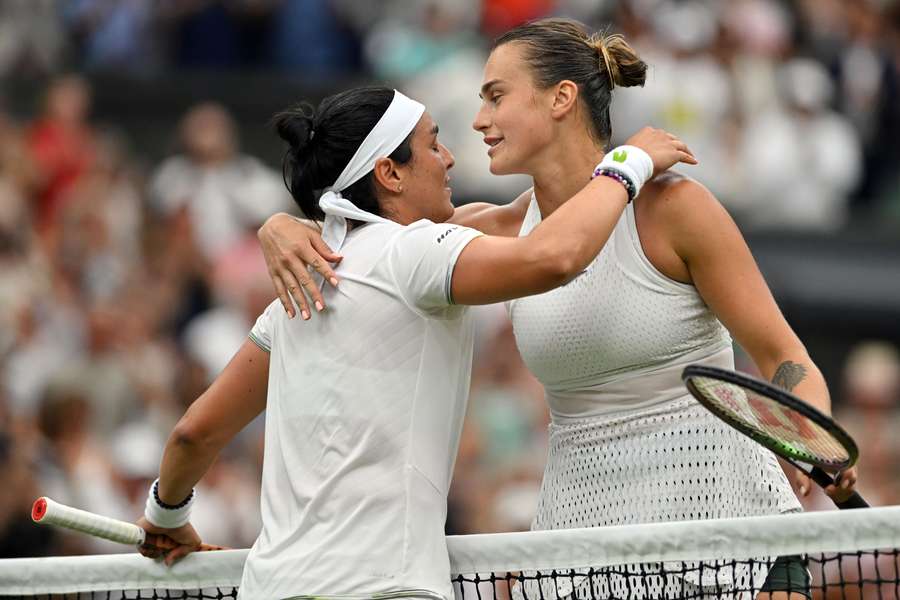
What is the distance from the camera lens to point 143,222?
10945 millimetres

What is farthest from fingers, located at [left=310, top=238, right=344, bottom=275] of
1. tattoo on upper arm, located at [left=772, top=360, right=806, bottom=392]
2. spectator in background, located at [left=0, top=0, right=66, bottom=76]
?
spectator in background, located at [left=0, top=0, right=66, bottom=76]

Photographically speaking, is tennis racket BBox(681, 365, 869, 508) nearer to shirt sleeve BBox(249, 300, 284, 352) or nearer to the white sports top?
the white sports top

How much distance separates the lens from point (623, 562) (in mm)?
4219

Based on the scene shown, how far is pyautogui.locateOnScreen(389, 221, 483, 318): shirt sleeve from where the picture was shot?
12.9 feet

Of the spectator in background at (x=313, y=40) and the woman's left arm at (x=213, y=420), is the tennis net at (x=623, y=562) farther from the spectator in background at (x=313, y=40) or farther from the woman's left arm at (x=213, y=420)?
the spectator in background at (x=313, y=40)

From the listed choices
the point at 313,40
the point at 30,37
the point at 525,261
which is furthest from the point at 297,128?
the point at 30,37

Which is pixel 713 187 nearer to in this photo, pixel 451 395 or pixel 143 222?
pixel 143 222

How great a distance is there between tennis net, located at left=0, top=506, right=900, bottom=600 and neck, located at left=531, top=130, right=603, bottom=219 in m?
0.92

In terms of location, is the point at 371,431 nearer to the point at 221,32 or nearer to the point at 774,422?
the point at 774,422

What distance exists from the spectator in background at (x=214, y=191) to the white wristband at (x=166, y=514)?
19.5ft

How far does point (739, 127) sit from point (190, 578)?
24.5 feet

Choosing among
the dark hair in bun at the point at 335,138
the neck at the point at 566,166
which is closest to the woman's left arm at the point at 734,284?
the neck at the point at 566,166

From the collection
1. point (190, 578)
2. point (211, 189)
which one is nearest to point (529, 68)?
point (190, 578)

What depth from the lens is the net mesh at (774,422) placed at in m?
3.87
